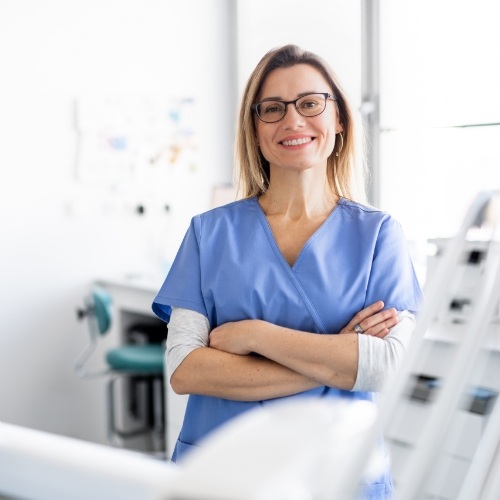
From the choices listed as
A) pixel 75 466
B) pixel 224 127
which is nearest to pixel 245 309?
pixel 75 466

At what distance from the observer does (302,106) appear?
49.1 inches

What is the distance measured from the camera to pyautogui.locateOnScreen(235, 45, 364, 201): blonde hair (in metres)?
1.28

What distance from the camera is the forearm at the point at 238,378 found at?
1190 millimetres

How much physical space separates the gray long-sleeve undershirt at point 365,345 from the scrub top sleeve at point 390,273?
25 mm

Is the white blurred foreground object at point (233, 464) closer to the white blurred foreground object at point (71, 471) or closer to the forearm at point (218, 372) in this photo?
the white blurred foreground object at point (71, 471)

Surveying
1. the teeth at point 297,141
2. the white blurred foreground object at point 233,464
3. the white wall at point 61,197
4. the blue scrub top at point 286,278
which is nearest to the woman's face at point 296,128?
the teeth at point 297,141

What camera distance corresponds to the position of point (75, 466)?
1.38 ft

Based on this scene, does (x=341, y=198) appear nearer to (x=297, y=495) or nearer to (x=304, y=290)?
(x=304, y=290)

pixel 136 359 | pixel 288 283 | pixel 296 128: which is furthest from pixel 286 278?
pixel 136 359

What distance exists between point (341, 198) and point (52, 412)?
9.16 ft

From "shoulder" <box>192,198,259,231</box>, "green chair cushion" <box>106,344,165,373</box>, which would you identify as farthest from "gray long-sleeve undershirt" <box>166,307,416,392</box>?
"green chair cushion" <box>106,344,165,373</box>

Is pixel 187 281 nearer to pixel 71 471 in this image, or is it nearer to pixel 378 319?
pixel 378 319

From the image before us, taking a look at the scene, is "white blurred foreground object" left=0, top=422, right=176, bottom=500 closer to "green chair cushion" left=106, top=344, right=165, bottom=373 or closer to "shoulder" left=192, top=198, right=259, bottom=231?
"shoulder" left=192, top=198, right=259, bottom=231

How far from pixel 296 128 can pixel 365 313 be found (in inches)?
11.7
